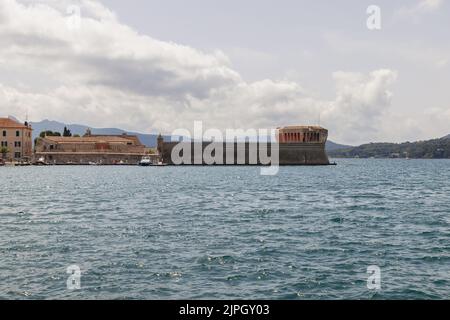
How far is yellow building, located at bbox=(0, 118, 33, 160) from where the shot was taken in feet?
399

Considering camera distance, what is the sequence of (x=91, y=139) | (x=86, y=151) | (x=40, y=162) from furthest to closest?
(x=91, y=139), (x=86, y=151), (x=40, y=162)

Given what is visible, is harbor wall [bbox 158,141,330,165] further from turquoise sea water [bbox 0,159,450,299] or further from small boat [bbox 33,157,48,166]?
turquoise sea water [bbox 0,159,450,299]

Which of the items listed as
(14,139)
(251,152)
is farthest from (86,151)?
(251,152)

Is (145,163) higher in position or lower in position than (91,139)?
lower

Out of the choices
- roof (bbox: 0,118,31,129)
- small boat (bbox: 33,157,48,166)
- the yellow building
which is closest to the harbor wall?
small boat (bbox: 33,157,48,166)

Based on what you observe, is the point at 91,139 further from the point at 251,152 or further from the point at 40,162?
the point at 251,152

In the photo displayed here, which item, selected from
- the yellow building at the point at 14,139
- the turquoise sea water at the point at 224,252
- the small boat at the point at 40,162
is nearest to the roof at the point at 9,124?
the yellow building at the point at 14,139

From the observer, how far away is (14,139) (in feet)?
406

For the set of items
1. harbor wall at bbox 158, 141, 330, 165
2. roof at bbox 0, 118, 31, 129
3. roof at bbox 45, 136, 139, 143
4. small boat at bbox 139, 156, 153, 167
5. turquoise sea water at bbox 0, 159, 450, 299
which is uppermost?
roof at bbox 0, 118, 31, 129

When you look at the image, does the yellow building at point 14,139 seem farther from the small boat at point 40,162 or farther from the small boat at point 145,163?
the small boat at point 145,163

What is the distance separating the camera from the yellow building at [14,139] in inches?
4793

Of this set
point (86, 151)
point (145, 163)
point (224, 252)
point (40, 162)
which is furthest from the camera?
point (86, 151)
